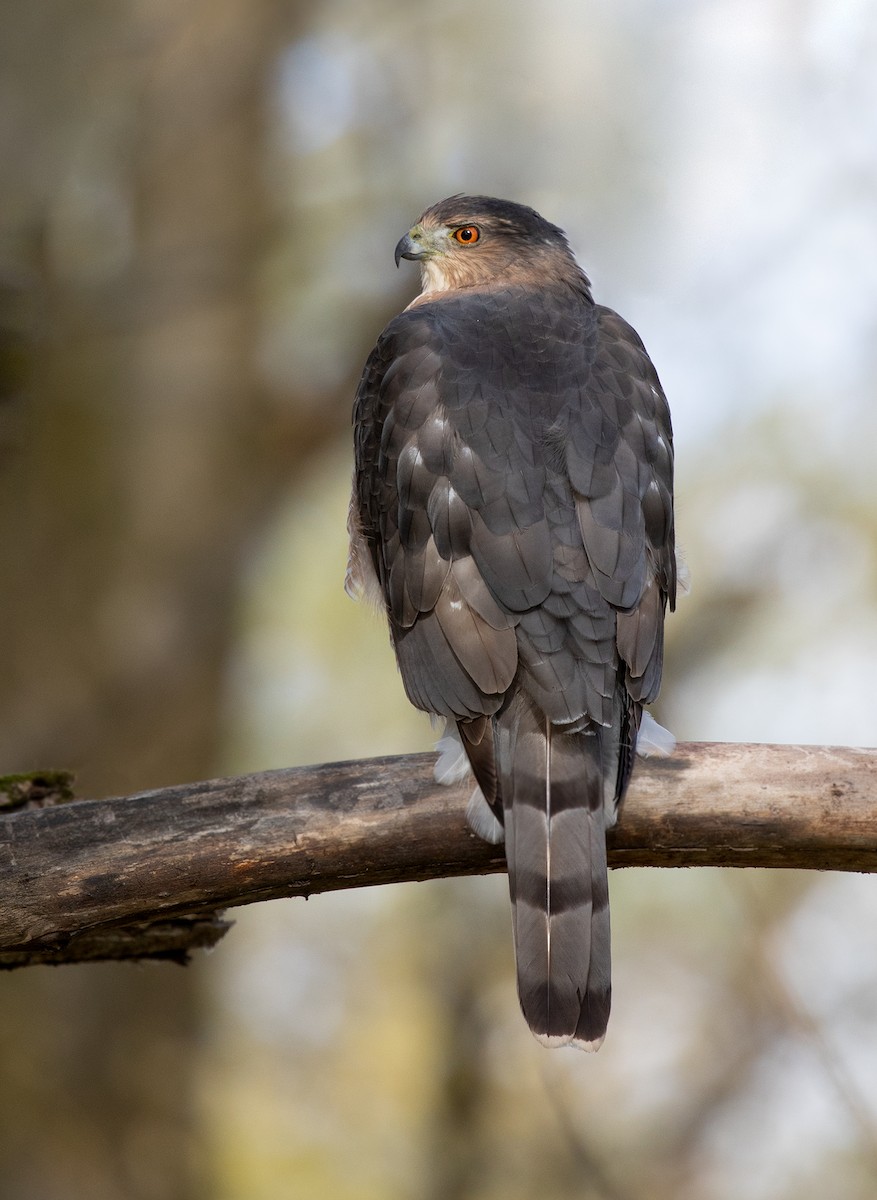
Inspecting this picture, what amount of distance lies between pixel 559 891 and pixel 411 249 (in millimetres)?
3292

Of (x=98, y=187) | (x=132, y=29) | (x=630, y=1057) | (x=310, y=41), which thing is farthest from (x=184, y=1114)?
(x=310, y=41)

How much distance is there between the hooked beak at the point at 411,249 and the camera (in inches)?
219

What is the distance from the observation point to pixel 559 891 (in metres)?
3.23

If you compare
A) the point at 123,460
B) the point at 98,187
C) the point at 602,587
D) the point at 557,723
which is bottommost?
the point at 557,723

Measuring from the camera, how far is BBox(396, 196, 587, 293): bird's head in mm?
5289

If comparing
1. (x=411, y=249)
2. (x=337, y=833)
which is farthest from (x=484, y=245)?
(x=337, y=833)

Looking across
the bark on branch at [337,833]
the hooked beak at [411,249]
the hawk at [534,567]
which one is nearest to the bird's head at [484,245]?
the hooked beak at [411,249]

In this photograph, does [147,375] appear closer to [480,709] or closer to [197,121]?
[197,121]

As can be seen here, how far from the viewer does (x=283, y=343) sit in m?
8.27

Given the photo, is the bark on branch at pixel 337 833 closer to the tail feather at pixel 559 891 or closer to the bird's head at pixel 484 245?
the tail feather at pixel 559 891

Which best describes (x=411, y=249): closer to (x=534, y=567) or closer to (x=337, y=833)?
(x=534, y=567)

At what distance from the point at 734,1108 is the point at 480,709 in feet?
17.3

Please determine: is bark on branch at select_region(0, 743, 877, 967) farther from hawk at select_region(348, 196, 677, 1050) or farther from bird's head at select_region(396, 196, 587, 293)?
bird's head at select_region(396, 196, 587, 293)

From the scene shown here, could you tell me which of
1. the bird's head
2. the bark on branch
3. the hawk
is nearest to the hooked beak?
the bird's head
